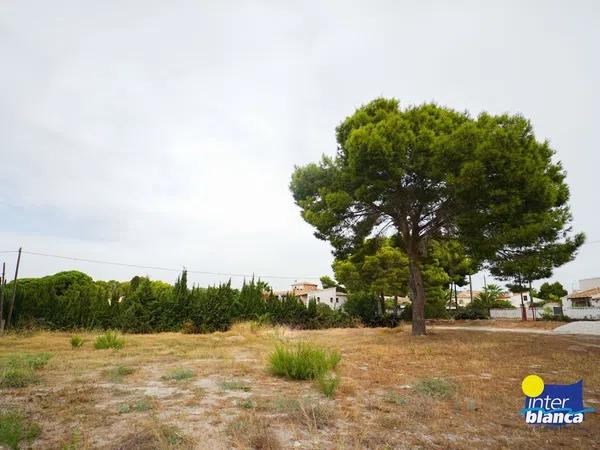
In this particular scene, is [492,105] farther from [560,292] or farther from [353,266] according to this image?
[560,292]

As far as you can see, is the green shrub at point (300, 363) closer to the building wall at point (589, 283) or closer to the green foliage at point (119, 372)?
the green foliage at point (119, 372)

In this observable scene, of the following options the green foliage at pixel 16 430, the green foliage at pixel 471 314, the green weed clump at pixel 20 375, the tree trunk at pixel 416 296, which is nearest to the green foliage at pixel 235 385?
the green foliage at pixel 16 430

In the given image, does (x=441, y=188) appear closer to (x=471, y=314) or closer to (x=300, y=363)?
(x=300, y=363)

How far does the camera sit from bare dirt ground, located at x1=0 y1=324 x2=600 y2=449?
9.87 ft

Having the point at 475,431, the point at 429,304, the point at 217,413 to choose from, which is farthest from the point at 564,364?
the point at 429,304

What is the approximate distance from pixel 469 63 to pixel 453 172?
10.7ft

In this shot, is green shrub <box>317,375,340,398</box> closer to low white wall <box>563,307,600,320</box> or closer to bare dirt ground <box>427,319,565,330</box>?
bare dirt ground <box>427,319,565,330</box>

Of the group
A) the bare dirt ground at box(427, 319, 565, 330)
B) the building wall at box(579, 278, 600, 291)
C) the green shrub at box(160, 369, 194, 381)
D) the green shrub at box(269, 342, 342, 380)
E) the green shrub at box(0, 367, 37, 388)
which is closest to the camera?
the green shrub at box(0, 367, 37, 388)

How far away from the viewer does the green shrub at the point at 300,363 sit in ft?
17.9

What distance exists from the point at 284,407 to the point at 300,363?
5.41 ft

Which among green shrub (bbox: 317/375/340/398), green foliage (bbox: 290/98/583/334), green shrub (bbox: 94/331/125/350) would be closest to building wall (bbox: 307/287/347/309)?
green foliage (bbox: 290/98/583/334)

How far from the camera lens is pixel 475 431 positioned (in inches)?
130

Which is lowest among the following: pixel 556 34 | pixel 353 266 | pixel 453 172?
pixel 353 266

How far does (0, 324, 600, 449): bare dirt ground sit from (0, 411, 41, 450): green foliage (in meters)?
0.08
